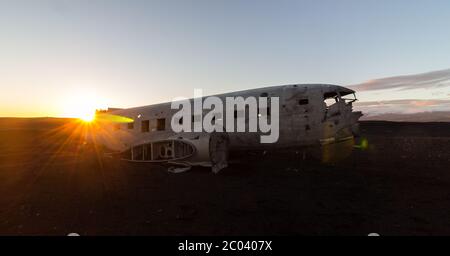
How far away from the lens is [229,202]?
1105 cm

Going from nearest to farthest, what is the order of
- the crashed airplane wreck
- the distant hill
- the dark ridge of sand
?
1. the dark ridge of sand
2. the crashed airplane wreck
3. the distant hill

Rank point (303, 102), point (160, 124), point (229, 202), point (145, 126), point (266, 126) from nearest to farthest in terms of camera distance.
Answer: point (229, 202) → point (303, 102) → point (266, 126) → point (160, 124) → point (145, 126)

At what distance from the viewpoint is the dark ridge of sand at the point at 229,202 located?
336 inches

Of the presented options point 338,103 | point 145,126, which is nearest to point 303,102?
point 338,103

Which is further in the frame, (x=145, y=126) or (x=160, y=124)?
(x=145, y=126)

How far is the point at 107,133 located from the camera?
82.7 feet

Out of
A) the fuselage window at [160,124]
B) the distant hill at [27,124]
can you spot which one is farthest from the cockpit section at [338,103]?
the distant hill at [27,124]

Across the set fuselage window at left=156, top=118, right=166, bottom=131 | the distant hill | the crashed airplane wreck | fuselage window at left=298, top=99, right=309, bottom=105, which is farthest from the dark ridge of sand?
the distant hill

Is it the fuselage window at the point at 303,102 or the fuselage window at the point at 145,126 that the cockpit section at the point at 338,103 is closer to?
the fuselage window at the point at 303,102

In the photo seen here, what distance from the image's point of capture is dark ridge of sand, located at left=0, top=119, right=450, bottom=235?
336 inches

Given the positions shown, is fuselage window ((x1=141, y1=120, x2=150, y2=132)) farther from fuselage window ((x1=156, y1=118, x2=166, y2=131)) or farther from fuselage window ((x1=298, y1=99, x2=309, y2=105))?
fuselage window ((x1=298, y1=99, x2=309, y2=105))

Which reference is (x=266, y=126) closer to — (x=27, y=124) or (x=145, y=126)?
(x=145, y=126)

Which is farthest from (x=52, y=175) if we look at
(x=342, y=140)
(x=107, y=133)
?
(x=342, y=140)

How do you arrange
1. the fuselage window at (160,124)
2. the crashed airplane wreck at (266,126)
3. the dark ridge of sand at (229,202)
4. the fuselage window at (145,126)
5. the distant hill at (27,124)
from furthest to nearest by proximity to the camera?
the distant hill at (27,124), the fuselage window at (145,126), the fuselage window at (160,124), the crashed airplane wreck at (266,126), the dark ridge of sand at (229,202)
